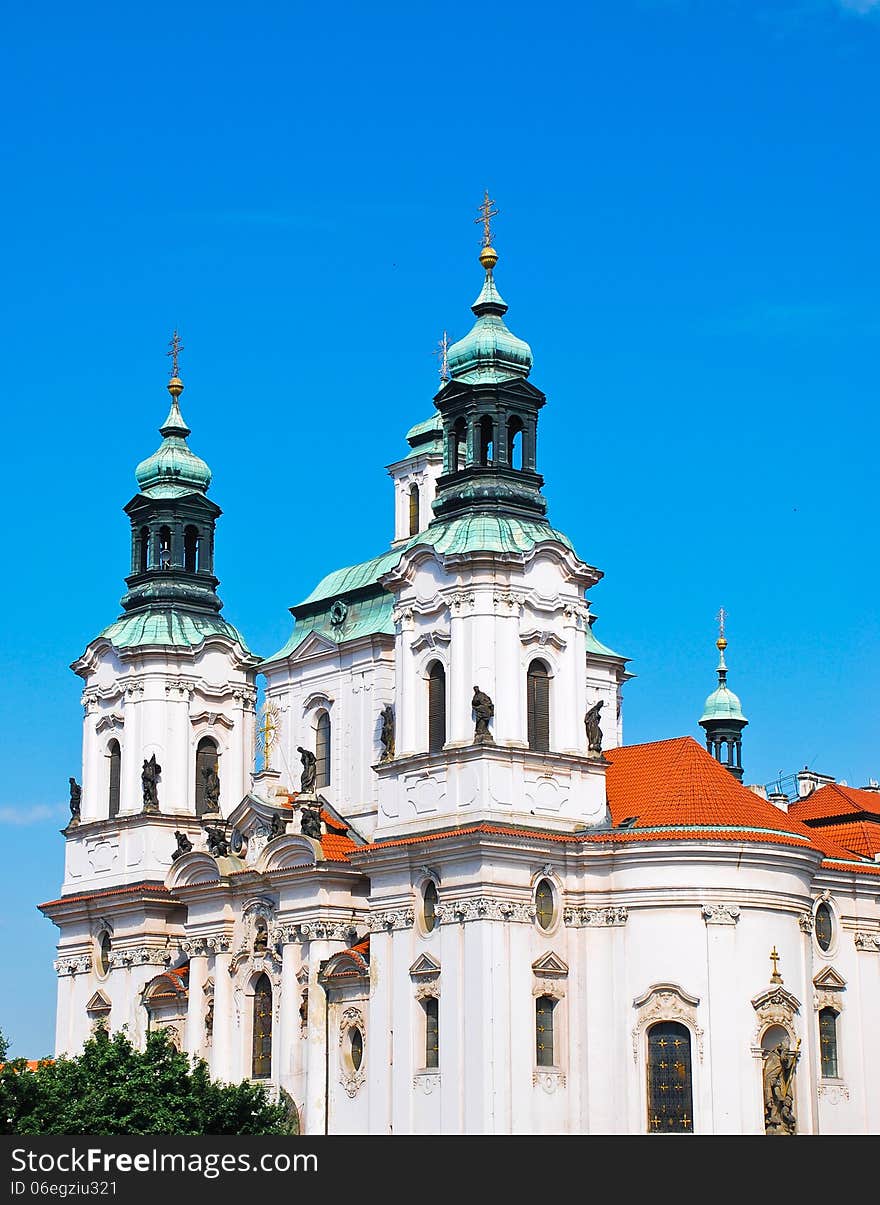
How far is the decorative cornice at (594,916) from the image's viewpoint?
5756 centimetres

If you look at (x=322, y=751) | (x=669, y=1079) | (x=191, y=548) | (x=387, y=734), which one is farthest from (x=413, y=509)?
(x=669, y=1079)

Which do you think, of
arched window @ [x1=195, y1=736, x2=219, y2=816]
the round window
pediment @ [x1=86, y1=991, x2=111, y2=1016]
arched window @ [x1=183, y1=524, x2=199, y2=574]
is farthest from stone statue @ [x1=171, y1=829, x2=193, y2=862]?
the round window

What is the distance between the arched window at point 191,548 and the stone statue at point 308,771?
7.61 metres

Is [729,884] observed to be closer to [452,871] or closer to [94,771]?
[452,871]

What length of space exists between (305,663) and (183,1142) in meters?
26.2

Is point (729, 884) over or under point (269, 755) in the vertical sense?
under

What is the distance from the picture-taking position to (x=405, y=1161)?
42.0 metres

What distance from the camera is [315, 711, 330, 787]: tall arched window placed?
220 feet

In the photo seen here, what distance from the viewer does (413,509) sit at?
69.4 m

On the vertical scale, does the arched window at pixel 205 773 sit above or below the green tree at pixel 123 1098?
above

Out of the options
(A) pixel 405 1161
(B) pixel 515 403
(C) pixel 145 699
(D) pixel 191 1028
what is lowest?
(A) pixel 405 1161

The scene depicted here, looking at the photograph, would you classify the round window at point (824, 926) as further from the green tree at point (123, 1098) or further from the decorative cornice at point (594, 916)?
the green tree at point (123, 1098)

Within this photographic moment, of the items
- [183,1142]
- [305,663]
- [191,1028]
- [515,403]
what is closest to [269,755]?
[305,663]

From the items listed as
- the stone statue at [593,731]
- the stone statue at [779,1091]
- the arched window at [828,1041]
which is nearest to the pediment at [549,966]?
the stone statue at [779,1091]
